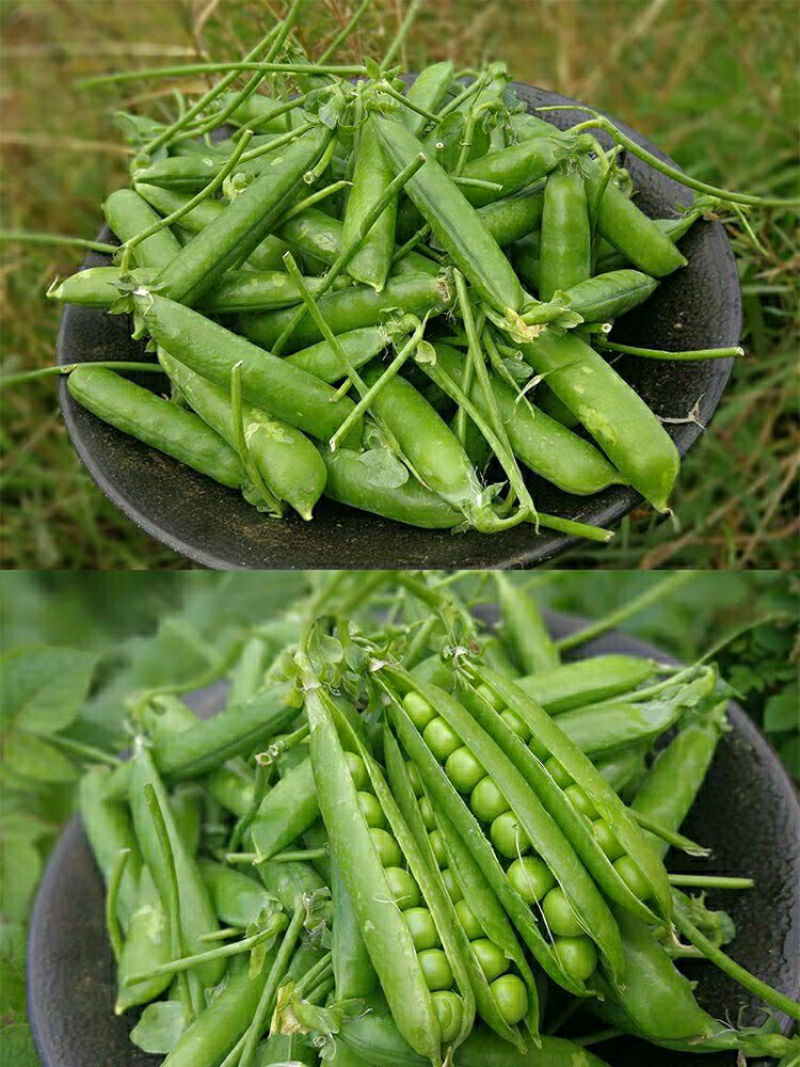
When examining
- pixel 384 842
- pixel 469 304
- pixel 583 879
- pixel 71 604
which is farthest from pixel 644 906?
pixel 71 604

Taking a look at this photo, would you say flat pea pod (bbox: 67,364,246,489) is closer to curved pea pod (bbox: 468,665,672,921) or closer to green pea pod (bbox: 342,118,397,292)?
green pea pod (bbox: 342,118,397,292)

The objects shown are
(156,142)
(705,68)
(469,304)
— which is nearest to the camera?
(469,304)

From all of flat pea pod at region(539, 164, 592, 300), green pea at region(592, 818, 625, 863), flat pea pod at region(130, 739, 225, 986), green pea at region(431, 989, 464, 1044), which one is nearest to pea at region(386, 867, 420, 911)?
green pea at region(431, 989, 464, 1044)

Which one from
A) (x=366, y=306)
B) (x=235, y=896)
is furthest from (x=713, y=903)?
(x=366, y=306)

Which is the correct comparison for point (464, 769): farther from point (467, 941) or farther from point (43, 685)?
point (43, 685)

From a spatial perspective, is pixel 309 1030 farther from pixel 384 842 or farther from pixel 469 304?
pixel 469 304
